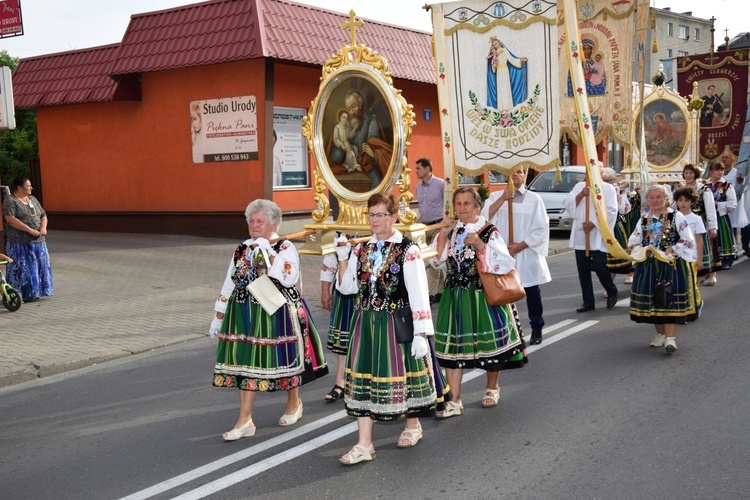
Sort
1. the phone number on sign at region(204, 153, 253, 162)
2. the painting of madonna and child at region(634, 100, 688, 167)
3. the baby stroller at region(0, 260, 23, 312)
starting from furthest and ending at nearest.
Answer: the phone number on sign at region(204, 153, 253, 162), the painting of madonna and child at region(634, 100, 688, 167), the baby stroller at region(0, 260, 23, 312)

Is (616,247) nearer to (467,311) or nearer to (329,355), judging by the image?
(467,311)

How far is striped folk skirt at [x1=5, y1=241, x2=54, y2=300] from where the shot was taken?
11.6m

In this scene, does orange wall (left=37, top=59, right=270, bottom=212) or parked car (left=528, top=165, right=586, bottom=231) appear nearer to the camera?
orange wall (left=37, top=59, right=270, bottom=212)

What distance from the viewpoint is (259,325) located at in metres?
5.70

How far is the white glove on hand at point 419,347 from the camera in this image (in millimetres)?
5086

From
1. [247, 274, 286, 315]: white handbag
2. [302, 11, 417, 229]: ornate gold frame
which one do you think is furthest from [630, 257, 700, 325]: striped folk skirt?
[247, 274, 286, 315]: white handbag

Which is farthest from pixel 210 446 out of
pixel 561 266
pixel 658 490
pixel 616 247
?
pixel 561 266

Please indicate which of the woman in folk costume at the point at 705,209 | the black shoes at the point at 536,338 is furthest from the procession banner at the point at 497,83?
the woman in folk costume at the point at 705,209

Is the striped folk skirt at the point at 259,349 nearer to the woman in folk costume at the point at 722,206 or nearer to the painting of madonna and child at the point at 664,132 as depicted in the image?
the woman in folk costume at the point at 722,206

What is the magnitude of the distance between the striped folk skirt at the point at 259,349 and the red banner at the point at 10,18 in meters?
9.33

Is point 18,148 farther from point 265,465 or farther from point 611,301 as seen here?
point 265,465

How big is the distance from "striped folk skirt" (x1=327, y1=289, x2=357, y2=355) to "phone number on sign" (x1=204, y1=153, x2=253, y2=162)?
11557mm

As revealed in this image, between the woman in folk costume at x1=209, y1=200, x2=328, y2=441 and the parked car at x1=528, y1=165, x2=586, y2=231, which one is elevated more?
the parked car at x1=528, y1=165, x2=586, y2=231

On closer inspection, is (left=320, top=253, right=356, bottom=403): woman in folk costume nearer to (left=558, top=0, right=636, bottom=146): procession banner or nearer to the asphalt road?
the asphalt road
